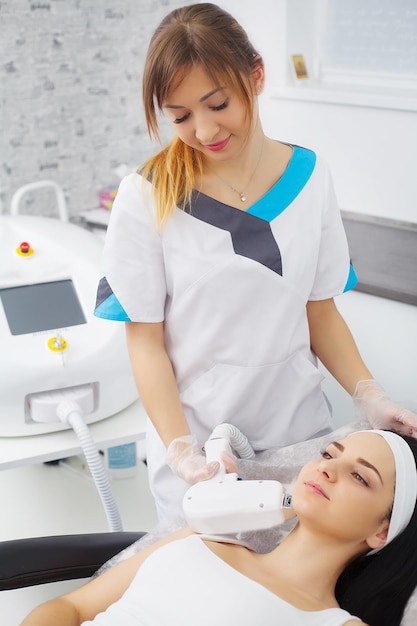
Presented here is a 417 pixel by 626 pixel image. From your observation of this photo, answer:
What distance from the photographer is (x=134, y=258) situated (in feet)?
5.16

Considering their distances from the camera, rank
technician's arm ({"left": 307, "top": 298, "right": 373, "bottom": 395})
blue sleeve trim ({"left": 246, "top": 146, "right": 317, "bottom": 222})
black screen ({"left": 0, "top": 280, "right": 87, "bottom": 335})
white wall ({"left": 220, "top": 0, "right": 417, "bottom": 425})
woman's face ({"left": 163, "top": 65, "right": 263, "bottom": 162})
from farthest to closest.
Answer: white wall ({"left": 220, "top": 0, "right": 417, "bottom": 425}) → black screen ({"left": 0, "top": 280, "right": 87, "bottom": 335}) → technician's arm ({"left": 307, "top": 298, "right": 373, "bottom": 395}) → blue sleeve trim ({"left": 246, "top": 146, "right": 317, "bottom": 222}) → woman's face ({"left": 163, "top": 65, "right": 263, "bottom": 162})

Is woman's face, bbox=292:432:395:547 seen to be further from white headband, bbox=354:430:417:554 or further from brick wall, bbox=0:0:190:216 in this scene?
brick wall, bbox=0:0:190:216

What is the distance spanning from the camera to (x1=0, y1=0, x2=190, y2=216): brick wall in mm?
2818

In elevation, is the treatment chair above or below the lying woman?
below

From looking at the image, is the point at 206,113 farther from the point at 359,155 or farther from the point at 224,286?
the point at 359,155

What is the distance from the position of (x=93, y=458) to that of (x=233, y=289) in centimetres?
59

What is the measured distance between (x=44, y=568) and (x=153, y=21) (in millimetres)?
2209

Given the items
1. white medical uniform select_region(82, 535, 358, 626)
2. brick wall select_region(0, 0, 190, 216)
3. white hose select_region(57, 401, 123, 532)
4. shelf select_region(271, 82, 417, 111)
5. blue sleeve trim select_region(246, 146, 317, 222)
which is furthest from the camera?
brick wall select_region(0, 0, 190, 216)

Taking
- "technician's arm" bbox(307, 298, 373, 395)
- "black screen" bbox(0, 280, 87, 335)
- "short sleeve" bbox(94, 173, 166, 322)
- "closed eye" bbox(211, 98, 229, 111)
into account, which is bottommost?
"black screen" bbox(0, 280, 87, 335)

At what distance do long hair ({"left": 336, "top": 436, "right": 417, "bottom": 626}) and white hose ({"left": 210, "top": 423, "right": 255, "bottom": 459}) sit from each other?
0.30 meters

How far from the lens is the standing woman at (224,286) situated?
1.56 metres

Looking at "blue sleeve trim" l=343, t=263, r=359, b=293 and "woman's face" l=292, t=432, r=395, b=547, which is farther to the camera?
"blue sleeve trim" l=343, t=263, r=359, b=293

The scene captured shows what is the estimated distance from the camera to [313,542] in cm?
143

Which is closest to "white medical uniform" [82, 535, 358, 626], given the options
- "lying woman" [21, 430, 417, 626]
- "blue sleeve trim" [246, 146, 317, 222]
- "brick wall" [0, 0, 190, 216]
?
"lying woman" [21, 430, 417, 626]
